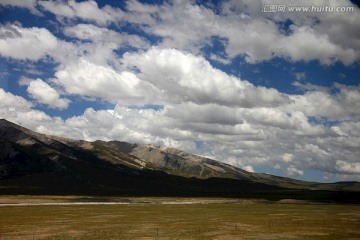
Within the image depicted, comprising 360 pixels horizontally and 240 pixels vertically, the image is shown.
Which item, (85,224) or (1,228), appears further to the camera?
(85,224)

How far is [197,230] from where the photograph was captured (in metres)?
58.3

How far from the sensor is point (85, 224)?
219 feet

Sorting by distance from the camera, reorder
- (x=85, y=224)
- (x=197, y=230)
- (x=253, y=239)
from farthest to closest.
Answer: (x=85, y=224), (x=197, y=230), (x=253, y=239)

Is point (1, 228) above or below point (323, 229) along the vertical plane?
below

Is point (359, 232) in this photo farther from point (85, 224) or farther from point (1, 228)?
point (1, 228)

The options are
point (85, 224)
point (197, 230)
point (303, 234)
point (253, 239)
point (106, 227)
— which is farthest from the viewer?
point (85, 224)

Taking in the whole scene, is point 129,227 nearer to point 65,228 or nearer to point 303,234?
point 65,228

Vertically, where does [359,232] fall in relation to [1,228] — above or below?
above

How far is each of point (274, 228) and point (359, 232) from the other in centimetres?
1281

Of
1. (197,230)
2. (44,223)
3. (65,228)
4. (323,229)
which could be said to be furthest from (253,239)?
(44,223)

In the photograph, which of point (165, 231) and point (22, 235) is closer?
point (22, 235)

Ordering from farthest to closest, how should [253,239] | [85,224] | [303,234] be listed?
[85,224] → [303,234] → [253,239]

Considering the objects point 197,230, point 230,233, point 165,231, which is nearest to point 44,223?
point 165,231

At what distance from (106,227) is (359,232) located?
40.6 meters
